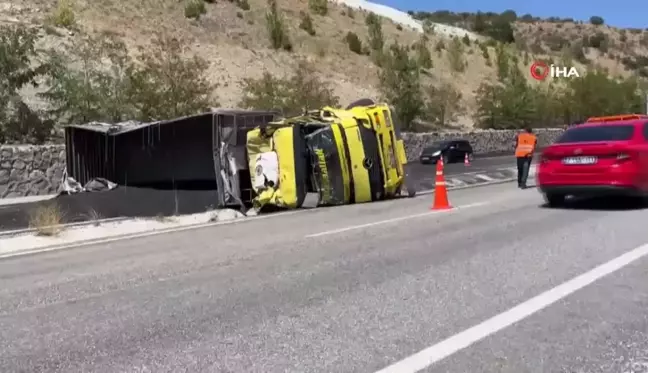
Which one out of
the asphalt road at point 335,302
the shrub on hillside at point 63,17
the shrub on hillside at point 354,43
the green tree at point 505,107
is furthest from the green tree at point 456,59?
the asphalt road at point 335,302

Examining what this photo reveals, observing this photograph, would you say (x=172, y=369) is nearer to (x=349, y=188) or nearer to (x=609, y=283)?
(x=609, y=283)

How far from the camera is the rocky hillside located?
39622 mm

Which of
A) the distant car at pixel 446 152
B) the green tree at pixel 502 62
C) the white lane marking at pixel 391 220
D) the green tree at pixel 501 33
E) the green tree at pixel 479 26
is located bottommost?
the white lane marking at pixel 391 220

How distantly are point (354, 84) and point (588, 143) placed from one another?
34389 mm

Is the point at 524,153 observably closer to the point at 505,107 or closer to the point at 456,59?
the point at 505,107

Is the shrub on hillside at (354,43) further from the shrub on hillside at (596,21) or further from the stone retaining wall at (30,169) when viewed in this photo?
the shrub on hillside at (596,21)

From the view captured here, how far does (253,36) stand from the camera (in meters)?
49.6

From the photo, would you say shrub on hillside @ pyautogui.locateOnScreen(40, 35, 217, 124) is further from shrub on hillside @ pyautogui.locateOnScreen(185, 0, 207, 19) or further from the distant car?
shrub on hillside @ pyautogui.locateOnScreen(185, 0, 207, 19)

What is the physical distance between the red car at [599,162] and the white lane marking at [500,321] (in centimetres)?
476

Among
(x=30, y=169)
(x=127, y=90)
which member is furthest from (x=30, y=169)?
(x=127, y=90)

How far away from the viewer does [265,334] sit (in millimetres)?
6348

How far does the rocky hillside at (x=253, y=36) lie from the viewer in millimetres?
39622

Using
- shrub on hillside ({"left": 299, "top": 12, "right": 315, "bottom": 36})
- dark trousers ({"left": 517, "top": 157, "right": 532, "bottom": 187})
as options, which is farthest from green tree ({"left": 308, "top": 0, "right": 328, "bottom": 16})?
dark trousers ({"left": 517, "top": 157, "right": 532, "bottom": 187})

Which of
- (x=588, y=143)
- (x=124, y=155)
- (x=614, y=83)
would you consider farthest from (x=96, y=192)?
(x=614, y=83)
